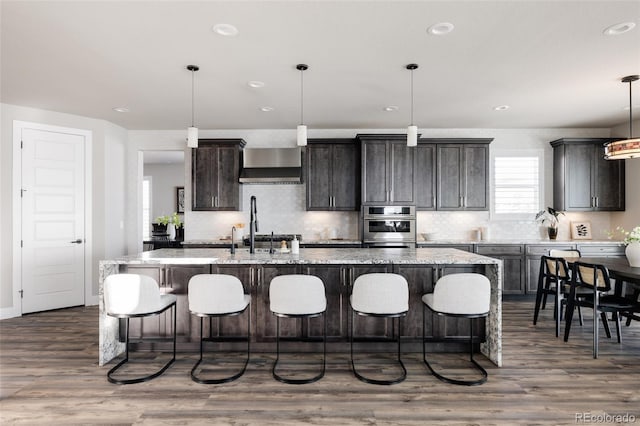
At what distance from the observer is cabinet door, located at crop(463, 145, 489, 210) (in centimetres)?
575

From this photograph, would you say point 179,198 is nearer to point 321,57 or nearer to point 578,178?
point 321,57

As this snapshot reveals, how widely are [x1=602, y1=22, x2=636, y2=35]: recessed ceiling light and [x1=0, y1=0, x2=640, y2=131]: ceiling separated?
59 millimetres

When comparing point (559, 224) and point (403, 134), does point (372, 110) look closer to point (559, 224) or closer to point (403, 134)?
point (403, 134)

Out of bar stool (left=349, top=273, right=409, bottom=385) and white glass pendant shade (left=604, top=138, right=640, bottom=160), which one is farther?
white glass pendant shade (left=604, top=138, right=640, bottom=160)

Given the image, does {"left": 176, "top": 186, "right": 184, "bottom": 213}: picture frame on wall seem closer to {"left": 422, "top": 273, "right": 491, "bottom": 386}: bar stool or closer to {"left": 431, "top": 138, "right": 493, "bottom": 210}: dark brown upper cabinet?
{"left": 431, "top": 138, "right": 493, "bottom": 210}: dark brown upper cabinet

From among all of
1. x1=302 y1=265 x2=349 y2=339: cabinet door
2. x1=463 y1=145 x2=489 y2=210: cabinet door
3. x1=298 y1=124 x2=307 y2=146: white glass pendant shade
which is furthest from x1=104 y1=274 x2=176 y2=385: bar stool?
x1=463 y1=145 x2=489 y2=210: cabinet door

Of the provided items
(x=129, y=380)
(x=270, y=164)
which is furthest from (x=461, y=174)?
(x=129, y=380)

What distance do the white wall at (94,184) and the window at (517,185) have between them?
6.32 meters

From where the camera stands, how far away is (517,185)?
6.14m

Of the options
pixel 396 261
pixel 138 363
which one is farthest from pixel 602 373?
pixel 138 363

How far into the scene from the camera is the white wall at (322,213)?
611cm

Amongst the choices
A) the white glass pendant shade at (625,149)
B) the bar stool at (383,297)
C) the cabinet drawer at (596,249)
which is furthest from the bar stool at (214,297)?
the cabinet drawer at (596,249)

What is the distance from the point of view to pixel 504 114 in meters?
5.20

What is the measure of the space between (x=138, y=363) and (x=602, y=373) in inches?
156
